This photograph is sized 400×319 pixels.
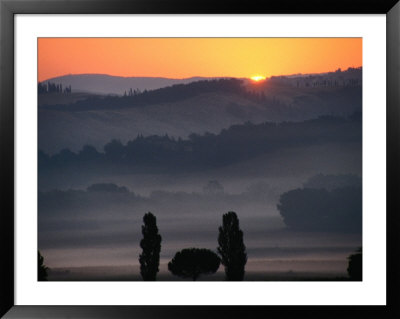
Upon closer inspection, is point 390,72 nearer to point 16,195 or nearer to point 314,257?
point 314,257

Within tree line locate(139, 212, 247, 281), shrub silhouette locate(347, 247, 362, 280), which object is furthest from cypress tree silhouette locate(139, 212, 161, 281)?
shrub silhouette locate(347, 247, 362, 280)

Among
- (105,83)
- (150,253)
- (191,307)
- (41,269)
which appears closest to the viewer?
(191,307)

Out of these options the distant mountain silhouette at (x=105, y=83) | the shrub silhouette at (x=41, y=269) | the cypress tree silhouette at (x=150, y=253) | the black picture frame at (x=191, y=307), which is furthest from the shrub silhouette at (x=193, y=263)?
the distant mountain silhouette at (x=105, y=83)

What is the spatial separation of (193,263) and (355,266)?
0.85 meters

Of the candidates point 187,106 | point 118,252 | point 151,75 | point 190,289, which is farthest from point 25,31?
point 190,289

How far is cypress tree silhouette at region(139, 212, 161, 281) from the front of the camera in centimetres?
280

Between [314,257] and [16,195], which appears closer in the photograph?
[16,195]

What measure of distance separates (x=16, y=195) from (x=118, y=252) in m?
0.63

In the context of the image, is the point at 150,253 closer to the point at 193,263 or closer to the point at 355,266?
the point at 193,263

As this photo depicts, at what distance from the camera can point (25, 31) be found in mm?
2615

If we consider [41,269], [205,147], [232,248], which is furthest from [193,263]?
[41,269]

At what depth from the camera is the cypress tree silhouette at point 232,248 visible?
280 centimetres

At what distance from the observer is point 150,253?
110 inches

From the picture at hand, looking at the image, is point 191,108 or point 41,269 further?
point 191,108
